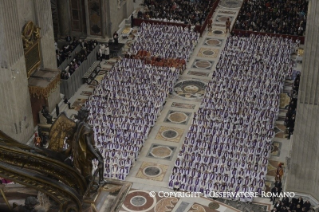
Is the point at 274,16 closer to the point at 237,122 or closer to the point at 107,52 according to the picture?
the point at 107,52

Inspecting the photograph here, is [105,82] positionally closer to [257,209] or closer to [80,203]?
[257,209]

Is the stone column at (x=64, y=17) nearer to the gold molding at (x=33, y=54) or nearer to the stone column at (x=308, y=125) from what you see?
the gold molding at (x=33, y=54)

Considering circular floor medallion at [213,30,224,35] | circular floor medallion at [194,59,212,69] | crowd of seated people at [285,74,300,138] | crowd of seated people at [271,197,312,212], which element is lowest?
circular floor medallion at [213,30,224,35]

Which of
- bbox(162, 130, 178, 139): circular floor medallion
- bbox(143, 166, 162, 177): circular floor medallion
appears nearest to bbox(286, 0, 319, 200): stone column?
bbox(143, 166, 162, 177): circular floor medallion

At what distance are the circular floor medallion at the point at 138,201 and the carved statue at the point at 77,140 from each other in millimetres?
17975

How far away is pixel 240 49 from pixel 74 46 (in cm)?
975

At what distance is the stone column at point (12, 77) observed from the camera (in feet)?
78.2

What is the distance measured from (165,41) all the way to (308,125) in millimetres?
15497

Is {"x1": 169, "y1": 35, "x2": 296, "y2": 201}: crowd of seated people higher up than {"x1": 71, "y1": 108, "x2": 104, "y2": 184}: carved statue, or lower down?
lower down

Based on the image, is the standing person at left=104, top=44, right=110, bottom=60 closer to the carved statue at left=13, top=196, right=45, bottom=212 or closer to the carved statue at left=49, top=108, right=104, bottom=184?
the carved statue at left=49, top=108, right=104, bottom=184

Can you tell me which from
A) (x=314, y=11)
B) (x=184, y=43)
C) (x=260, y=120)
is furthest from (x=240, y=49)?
(x=314, y=11)

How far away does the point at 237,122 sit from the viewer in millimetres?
27609

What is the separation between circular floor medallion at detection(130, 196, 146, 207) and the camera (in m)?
23.1

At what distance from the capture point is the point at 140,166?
2548 cm
